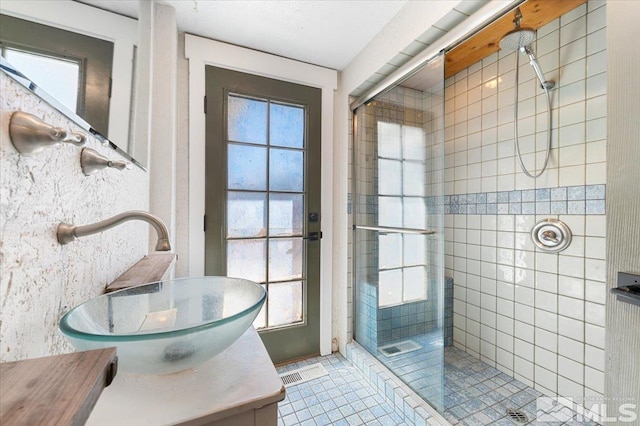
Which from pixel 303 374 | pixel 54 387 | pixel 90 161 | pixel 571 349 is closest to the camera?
pixel 54 387

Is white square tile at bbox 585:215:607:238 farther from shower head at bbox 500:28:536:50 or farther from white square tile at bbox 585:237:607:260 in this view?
shower head at bbox 500:28:536:50

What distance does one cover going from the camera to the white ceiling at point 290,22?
4.52ft

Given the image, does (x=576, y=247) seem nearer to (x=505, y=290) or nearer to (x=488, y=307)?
(x=505, y=290)

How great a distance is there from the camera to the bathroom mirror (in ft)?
1.60

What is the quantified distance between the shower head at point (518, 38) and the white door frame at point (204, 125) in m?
1.04

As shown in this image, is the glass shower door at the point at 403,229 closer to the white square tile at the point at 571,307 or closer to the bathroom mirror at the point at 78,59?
the white square tile at the point at 571,307

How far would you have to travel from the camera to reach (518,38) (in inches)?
55.2

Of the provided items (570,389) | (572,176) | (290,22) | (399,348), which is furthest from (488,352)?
(290,22)

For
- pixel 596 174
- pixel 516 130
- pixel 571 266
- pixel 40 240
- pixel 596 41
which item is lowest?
pixel 571 266

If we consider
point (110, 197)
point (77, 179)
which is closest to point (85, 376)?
point (77, 179)

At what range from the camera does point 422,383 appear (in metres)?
1.44

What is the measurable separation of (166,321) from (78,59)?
0.74m

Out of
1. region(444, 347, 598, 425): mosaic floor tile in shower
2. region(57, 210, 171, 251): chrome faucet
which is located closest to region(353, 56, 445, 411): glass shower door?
region(444, 347, 598, 425): mosaic floor tile in shower

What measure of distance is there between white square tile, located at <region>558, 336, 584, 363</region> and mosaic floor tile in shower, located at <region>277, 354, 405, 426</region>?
3.19 ft
